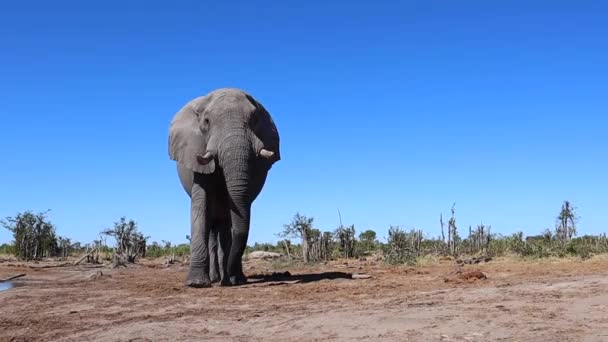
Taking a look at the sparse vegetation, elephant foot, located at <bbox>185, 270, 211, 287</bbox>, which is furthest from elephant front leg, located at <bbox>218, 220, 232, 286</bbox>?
the sparse vegetation

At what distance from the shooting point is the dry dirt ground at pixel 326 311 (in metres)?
7.28

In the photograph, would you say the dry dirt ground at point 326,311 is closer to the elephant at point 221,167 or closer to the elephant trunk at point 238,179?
the elephant at point 221,167

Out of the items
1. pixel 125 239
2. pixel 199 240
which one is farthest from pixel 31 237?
pixel 199 240

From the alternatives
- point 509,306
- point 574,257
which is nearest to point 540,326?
point 509,306

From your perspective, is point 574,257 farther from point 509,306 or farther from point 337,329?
point 337,329

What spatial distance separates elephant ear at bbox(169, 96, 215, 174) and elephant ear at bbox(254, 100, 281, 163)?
45.6 inches

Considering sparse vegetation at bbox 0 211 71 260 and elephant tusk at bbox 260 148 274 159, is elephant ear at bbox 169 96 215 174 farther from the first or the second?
sparse vegetation at bbox 0 211 71 260

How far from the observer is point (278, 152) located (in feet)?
48.8

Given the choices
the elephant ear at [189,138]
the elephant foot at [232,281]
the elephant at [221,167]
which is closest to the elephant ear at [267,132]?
the elephant at [221,167]

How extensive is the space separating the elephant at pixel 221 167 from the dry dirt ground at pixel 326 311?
972mm

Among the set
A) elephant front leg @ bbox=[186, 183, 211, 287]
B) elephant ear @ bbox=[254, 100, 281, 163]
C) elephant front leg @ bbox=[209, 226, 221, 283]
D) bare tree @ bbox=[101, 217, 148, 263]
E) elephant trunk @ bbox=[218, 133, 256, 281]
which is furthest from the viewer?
bare tree @ bbox=[101, 217, 148, 263]

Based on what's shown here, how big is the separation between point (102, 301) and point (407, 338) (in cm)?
687

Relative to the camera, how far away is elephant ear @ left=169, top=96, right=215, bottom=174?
13.8 metres

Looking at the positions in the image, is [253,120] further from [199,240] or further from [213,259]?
[213,259]
